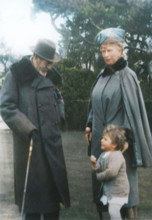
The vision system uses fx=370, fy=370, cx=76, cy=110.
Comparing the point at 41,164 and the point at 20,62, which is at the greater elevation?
the point at 20,62

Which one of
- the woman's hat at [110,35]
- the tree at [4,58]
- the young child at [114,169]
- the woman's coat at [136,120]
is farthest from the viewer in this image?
the tree at [4,58]

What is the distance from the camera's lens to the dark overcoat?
3.28m

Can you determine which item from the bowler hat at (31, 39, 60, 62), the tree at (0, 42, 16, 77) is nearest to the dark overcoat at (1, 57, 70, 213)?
the bowler hat at (31, 39, 60, 62)

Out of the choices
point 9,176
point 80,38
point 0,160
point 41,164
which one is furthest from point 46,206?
point 80,38

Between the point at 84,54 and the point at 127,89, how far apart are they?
16.5 feet

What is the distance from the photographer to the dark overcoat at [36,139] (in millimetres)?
3279

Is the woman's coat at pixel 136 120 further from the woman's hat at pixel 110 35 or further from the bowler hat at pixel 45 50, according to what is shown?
the bowler hat at pixel 45 50

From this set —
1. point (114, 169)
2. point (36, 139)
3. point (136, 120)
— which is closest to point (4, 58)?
point (36, 139)

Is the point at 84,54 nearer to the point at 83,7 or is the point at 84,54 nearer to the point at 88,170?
the point at 83,7

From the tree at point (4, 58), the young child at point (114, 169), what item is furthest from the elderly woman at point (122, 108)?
the tree at point (4, 58)

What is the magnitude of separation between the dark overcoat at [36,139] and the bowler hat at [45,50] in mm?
127

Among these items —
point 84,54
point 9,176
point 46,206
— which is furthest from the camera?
point 84,54

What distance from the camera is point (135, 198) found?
343 cm

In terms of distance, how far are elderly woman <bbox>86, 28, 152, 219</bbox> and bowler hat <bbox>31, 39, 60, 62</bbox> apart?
0.47 m
